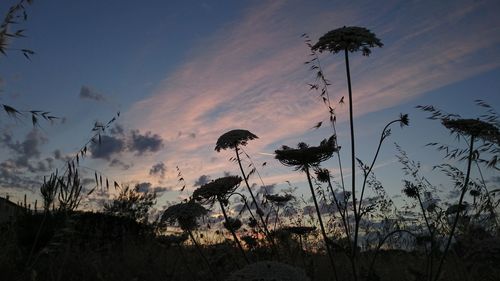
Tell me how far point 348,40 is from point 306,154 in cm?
121

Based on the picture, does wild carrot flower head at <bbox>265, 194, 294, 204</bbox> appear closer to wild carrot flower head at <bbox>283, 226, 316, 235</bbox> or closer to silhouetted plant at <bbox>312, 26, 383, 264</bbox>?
wild carrot flower head at <bbox>283, 226, 316, 235</bbox>

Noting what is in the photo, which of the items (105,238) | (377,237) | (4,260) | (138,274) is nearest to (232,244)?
(138,274)

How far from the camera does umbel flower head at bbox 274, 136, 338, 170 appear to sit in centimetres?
414

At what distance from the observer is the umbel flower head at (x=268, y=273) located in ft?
8.17

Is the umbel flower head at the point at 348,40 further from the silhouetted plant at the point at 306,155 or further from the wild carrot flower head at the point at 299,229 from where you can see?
the wild carrot flower head at the point at 299,229

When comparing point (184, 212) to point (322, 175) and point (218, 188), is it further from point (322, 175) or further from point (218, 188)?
point (322, 175)

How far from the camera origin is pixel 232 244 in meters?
7.99

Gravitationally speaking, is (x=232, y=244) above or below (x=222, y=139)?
below

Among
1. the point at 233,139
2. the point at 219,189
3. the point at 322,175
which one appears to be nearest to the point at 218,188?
the point at 219,189

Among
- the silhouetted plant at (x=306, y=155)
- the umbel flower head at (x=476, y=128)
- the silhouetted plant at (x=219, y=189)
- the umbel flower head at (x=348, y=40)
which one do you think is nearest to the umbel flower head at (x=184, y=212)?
the silhouetted plant at (x=219, y=189)

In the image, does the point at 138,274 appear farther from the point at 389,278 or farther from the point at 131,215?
the point at 131,215

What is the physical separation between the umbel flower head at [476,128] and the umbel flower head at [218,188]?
2352 millimetres

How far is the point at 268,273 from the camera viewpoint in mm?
2541

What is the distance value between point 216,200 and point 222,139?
0.90 m
